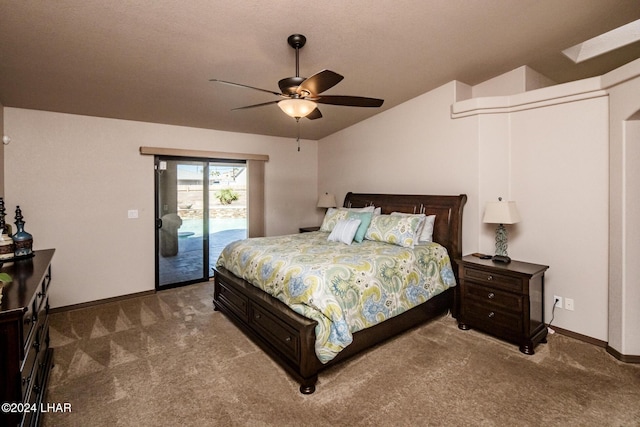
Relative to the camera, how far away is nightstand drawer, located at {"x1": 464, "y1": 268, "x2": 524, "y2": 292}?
8.80 ft

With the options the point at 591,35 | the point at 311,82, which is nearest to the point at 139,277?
the point at 311,82

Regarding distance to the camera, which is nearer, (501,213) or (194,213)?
(501,213)

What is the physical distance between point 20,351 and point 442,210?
12.0 ft

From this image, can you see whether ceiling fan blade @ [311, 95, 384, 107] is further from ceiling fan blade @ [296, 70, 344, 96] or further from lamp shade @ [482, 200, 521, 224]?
lamp shade @ [482, 200, 521, 224]

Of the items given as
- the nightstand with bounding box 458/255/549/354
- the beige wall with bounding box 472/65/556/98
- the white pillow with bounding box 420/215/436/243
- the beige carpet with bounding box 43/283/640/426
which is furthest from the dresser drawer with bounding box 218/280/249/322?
the beige wall with bounding box 472/65/556/98

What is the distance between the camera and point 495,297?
2.83m

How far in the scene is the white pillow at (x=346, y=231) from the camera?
139 inches

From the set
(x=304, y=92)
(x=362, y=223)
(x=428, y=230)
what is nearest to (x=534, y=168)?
(x=428, y=230)

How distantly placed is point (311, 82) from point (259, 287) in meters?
1.88

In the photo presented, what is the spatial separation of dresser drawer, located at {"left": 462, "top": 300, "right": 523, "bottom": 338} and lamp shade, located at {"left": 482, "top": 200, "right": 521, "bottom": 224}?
33.4 inches

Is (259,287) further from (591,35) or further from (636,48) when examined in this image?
(636,48)

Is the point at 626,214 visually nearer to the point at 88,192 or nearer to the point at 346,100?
the point at 346,100

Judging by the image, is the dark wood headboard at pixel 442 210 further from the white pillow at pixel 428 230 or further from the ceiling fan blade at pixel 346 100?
the ceiling fan blade at pixel 346 100

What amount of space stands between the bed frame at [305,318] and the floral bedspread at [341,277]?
0.27 feet
